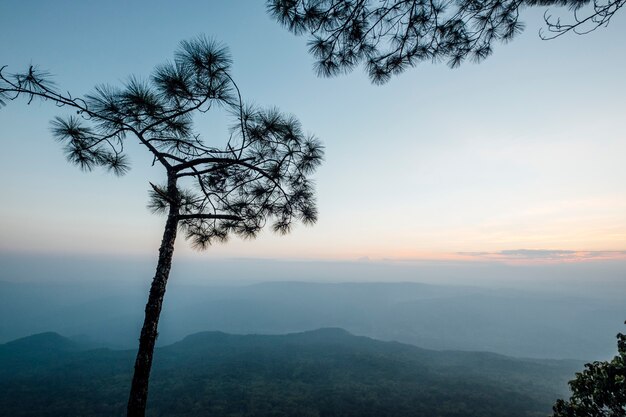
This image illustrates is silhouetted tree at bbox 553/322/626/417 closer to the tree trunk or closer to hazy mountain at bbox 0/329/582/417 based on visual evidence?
the tree trunk

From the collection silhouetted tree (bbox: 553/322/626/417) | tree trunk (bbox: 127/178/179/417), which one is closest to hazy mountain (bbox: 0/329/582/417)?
silhouetted tree (bbox: 553/322/626/417)

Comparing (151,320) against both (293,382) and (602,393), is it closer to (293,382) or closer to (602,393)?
(602,393)

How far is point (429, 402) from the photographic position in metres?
65.6

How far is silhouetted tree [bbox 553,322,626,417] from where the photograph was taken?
7820mm

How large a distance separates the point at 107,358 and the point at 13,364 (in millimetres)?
50619

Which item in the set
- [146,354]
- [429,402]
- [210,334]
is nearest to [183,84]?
[146,354]

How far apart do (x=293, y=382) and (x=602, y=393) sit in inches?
3631

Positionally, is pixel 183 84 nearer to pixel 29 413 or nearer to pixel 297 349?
pixel 29 413

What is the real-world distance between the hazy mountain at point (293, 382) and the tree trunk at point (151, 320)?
72.0 m

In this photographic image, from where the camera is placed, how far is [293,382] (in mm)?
84812

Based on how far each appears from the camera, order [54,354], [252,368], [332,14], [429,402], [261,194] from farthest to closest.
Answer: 1. [54,354]
2. [252,368]
3. [429,402]
4. [261,194]
5. [332,14]

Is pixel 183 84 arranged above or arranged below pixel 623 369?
above

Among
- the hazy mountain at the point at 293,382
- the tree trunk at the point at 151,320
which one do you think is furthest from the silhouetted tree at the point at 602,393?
the hazy mountain at the point at 293,382

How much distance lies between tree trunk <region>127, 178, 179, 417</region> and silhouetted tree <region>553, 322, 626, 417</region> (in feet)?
38.5
